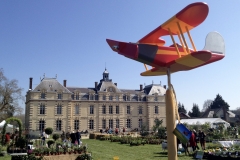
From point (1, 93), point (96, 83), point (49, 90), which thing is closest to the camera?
point (1, 93)

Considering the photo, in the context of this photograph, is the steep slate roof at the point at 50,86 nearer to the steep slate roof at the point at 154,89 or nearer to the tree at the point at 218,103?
the steep slate roof at the point at 154,89

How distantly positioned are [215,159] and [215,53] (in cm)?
744

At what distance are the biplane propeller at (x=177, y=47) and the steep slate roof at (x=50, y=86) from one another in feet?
110

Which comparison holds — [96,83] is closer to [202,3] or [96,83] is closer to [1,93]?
[1,93]

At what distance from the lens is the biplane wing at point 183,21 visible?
4905 millimetres

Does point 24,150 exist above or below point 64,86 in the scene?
below

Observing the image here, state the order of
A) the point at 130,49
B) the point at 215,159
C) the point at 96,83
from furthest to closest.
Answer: the point at 96,83 < the point at 215,159 < the point at 130,49

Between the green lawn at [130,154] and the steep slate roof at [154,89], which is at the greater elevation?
the steep slate roof at [154,89]

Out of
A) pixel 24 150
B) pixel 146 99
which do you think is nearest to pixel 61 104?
pixel 146 99

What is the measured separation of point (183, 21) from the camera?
5.30m

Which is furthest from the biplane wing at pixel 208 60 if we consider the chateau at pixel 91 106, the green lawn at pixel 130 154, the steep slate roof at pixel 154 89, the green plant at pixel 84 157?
the steep slate roof at pixel 154 89

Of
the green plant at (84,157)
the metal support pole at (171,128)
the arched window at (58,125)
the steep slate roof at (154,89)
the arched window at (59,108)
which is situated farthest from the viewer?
the steep slate roof at (154,89)

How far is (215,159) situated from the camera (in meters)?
11.3

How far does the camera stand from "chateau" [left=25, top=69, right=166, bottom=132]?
36438 millimetres
